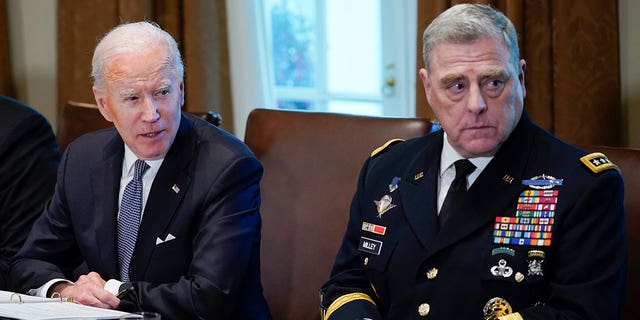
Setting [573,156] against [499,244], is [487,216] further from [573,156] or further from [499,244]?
[573,156]

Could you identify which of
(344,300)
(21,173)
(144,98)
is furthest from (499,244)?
(21,173)

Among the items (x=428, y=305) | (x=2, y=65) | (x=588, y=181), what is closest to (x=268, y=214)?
(x=428, y=305)

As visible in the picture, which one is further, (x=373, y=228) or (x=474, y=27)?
(x=373, y=228)

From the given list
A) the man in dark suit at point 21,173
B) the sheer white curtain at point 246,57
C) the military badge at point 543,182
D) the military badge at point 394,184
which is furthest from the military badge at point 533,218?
the sheer white curtain at point 246,57

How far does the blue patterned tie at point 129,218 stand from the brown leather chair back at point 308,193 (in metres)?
0.54

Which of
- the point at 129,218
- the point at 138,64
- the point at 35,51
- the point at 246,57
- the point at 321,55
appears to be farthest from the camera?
the point at 35,51

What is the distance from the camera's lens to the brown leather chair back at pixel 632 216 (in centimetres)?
259

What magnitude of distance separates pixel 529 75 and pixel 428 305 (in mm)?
1299

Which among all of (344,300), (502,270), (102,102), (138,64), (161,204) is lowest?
(344,300)

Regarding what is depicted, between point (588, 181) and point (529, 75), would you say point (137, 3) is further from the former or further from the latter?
point (588, 181)

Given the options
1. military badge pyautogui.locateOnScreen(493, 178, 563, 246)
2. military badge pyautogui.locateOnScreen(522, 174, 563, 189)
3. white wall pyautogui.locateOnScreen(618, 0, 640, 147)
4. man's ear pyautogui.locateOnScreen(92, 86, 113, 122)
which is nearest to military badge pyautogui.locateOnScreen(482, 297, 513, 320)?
military badge pyautogui.locateOnScreen(493, 178, 563, 246)

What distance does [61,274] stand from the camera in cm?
279

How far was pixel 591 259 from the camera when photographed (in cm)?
216

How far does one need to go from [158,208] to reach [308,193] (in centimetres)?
59
